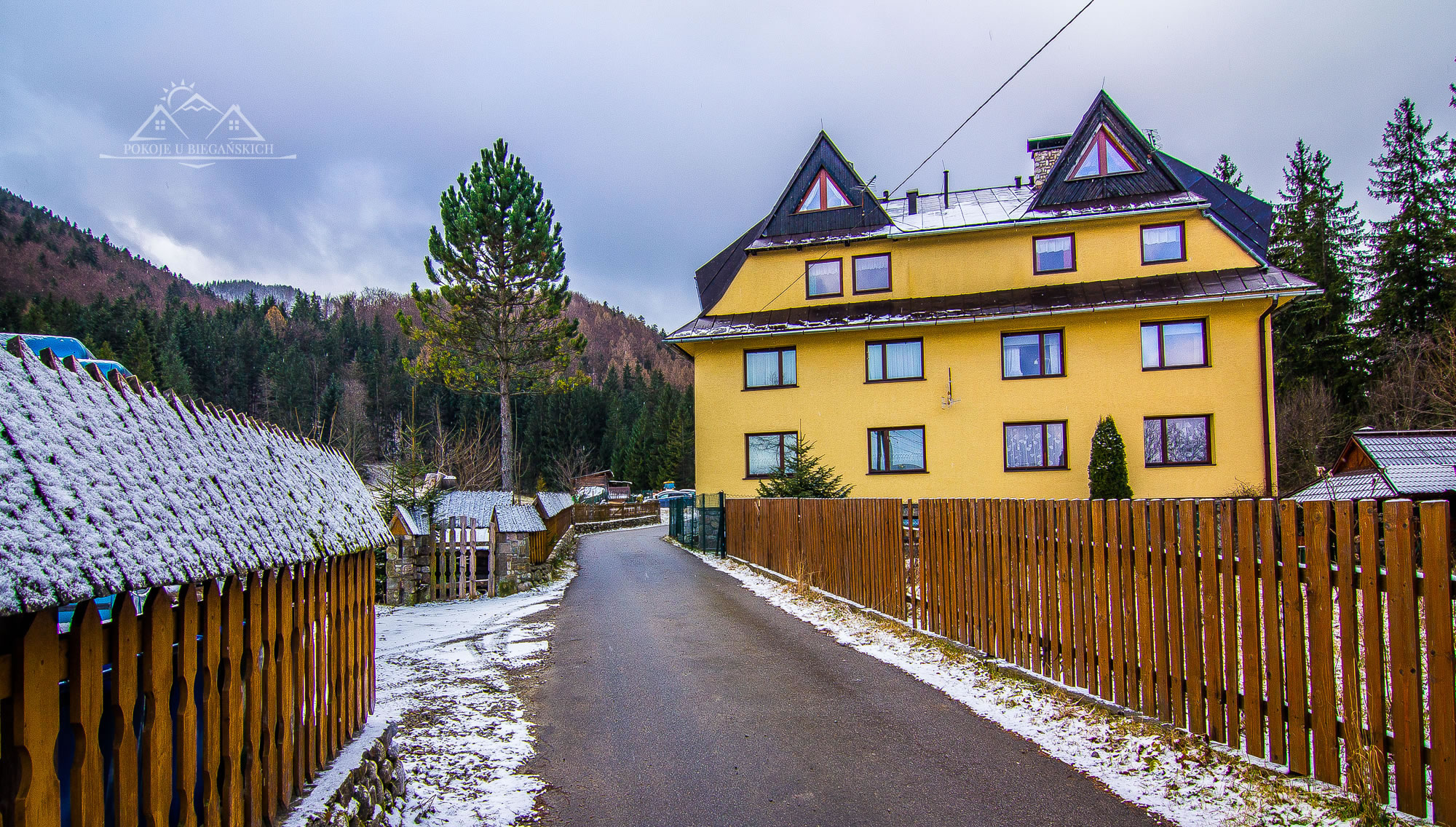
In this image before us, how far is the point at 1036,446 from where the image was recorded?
71.0 ft

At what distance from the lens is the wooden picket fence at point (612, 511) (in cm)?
4356

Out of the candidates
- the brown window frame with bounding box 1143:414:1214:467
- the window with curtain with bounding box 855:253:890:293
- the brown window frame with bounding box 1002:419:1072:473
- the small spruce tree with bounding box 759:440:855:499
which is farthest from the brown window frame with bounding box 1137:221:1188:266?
the small spruce tree with bounding box 759:440:855:499

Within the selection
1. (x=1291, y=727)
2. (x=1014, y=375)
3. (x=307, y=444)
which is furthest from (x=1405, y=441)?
(x=307, y=444)

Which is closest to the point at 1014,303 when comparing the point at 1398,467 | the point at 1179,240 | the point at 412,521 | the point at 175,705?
the point at 1179,240

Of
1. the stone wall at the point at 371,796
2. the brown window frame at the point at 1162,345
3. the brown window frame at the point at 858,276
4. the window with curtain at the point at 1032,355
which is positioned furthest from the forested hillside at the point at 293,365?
the stone wall at the point at 371,796

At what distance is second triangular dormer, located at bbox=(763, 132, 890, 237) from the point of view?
78.3 ft

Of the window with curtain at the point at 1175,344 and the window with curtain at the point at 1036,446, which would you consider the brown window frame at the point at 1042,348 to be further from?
the window with curtain at the point at 1175,344

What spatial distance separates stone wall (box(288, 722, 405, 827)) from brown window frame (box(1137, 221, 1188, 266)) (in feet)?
74.6

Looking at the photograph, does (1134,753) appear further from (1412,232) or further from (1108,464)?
(1412,232)

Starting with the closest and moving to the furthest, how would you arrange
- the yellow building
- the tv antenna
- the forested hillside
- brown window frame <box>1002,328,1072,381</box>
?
the yellow building → brown window frame <box>1002,328,1072,381</box> → the tv antenna → the forested hillside

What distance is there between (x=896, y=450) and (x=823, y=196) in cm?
821

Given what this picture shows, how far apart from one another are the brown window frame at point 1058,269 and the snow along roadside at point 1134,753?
17.0m

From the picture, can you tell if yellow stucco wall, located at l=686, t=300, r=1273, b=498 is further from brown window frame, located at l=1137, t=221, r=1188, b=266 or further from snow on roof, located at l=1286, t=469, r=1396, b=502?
snow on roof, located at l=1286, t=469, r=1396, b=502

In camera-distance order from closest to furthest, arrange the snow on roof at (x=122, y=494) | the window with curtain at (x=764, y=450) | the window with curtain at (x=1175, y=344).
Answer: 1. the snow on roof at (x=122, y=494)
2. the window with curtain at (x=1175, y=344)
3. the window with curtain at (x=764, y=450)
